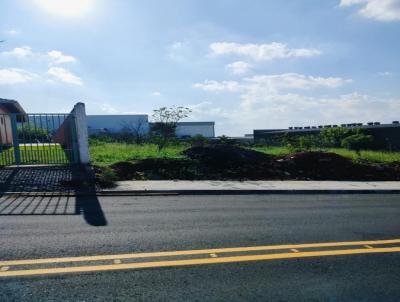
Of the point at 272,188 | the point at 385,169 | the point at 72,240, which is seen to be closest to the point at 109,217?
the point at 72,240

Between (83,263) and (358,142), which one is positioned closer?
(83,263)

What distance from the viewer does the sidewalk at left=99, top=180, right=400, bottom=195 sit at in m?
9.90

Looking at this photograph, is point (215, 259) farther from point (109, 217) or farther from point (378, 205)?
point (378, 205)

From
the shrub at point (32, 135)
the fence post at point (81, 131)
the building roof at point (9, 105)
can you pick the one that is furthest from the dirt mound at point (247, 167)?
the building roof at point (9, 105)

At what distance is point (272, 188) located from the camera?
35.8 ft

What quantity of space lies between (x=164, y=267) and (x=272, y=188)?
24.1ft

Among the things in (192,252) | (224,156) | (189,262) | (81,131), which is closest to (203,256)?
(192,252)

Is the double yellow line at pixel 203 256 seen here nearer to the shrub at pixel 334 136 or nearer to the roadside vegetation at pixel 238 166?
the roadside vegetation at pixel 238 166

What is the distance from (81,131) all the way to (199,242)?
8550 mm

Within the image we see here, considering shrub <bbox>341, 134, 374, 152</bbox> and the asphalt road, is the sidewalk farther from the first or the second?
shrub <bbox>341, 134, 374, 152</bbox>

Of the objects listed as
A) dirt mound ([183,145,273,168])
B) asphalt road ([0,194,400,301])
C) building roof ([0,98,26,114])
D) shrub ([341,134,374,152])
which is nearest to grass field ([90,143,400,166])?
dirt mound ([183,145,273,168])

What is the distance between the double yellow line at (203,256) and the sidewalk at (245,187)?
512 cm

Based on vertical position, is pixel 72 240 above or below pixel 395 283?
above

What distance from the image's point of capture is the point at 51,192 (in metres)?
9.00
